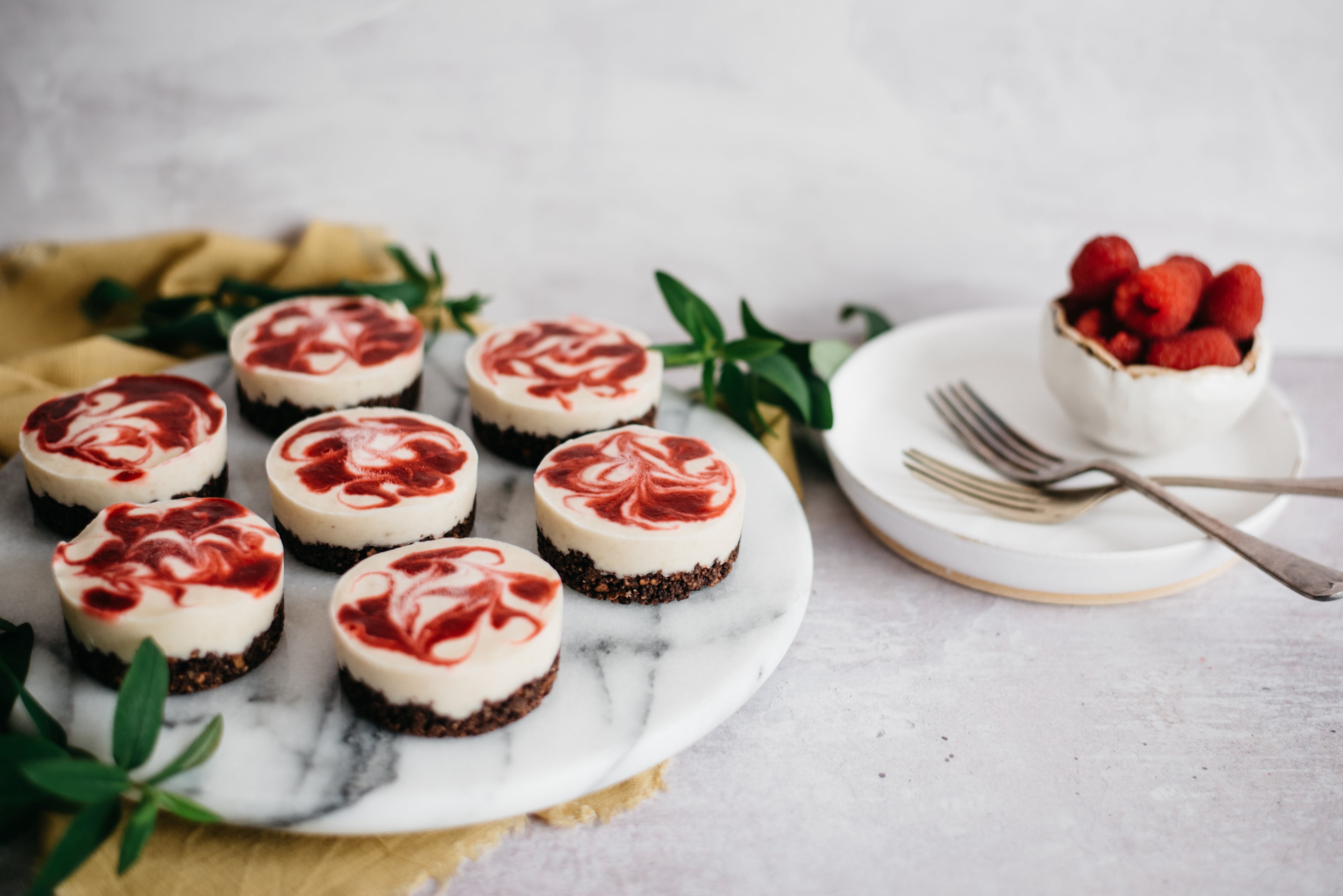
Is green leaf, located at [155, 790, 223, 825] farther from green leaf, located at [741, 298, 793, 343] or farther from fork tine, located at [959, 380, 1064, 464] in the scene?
fork tine, located at [959, 380, 1064, 464]

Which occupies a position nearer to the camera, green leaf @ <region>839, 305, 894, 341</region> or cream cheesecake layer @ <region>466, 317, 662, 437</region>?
cream cheesecake layer @ <region>466, 317, 662, 437</region>

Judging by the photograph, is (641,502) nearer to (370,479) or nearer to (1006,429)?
(370,479)

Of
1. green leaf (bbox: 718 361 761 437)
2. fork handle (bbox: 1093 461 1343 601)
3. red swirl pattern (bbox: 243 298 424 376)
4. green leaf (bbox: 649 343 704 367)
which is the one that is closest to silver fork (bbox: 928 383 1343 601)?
fork handle (bbox: 1093 461 1343 601)

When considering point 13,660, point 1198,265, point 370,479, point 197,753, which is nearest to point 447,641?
point 197,753

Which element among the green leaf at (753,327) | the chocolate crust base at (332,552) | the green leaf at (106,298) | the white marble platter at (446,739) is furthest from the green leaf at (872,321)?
the green leaf at (106,298)

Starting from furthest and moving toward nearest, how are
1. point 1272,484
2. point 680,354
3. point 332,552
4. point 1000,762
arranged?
point 680,354
point 1272,484
point 332,552
point 1000,762

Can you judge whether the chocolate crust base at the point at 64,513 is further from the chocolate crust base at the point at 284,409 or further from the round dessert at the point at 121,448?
the chocolate crust base at the point at 284,409
